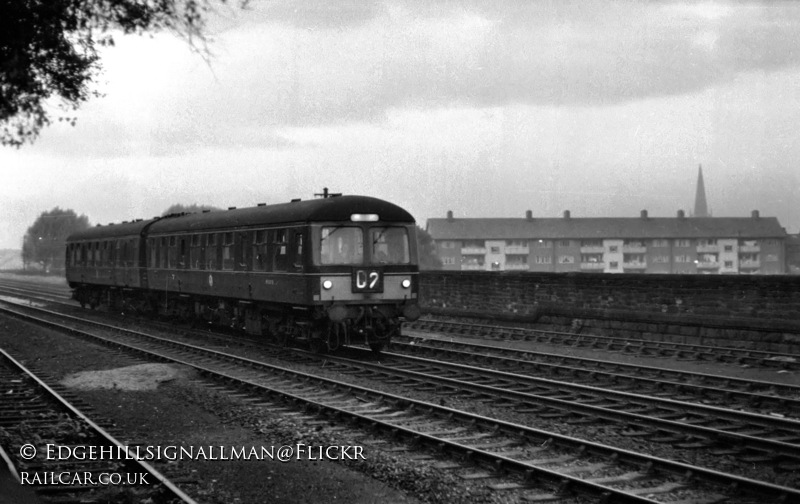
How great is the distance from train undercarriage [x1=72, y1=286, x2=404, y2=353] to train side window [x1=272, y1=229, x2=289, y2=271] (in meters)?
0.87

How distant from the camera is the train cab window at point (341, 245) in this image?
16.6 m

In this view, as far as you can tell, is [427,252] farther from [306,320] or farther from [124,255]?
[306,320]

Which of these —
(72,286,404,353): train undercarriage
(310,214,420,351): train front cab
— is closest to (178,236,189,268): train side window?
(72,286,404,353): train undercarriage

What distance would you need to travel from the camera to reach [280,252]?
17.8 m

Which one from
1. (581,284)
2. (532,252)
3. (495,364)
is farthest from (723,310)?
(532,252)

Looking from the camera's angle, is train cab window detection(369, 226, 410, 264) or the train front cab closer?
the train front cab

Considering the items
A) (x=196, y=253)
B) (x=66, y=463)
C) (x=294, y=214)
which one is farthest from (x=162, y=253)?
(x=66, y=463)

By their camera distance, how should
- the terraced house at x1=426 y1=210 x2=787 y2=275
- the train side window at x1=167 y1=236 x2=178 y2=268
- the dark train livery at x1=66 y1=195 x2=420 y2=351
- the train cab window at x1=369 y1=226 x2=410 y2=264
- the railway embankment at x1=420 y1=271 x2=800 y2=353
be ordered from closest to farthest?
the dark train livery at x1=66 y1=195 x2=420 y2=351, the train cab window at x1=369 y1=226 x2=410 y2=264, the railway embankment at x1=420 y1=271 x2=800 y2=353, the train side window at x1=167 y1=236 x2=178 y2=268, the terraced house at x1=426 y1=210 x2=787 y2=275

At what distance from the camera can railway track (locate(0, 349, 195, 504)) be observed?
734 centimetres

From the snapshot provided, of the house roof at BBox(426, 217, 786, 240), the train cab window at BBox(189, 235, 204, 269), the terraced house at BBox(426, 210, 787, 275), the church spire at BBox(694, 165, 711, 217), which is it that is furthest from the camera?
the church spire at BBox(694, 165, 711, 217)

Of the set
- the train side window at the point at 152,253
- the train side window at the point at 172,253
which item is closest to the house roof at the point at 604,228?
the train side window at the point at 152,253

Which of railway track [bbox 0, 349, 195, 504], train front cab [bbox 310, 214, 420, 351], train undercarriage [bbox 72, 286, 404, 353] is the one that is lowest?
railway track [bbox 0, 349, 195, 504]

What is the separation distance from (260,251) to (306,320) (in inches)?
95.3

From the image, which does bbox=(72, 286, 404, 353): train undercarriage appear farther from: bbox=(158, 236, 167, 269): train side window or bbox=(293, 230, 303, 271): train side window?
bbox=(158, 236, 167, 269): train side window
